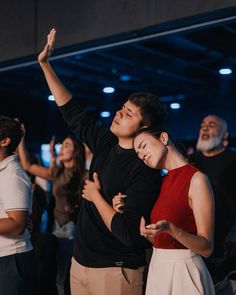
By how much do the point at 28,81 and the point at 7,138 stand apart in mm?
5291

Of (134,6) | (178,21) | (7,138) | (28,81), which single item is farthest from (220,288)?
(28,81)

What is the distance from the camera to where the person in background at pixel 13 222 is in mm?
2268

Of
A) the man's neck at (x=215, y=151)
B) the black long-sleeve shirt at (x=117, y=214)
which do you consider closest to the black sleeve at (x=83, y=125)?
the black long-sleeve shirt at (x=117, y=214)

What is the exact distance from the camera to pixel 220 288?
2.36 metres

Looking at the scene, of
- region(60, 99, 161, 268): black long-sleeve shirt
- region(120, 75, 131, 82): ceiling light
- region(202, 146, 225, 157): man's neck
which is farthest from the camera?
region(120, 75, 131, 82): ceiling light

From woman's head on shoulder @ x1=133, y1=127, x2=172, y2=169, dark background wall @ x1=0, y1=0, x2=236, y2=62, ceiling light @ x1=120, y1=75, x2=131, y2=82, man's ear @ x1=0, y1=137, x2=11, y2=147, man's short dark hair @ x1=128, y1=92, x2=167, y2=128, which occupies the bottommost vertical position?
woman's head on shoulder @ x1=133, y1=127, x2=172, y2=169

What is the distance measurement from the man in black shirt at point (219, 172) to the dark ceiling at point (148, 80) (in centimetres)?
93

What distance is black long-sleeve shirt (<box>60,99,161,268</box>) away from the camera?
2.00m

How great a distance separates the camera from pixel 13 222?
225 cm

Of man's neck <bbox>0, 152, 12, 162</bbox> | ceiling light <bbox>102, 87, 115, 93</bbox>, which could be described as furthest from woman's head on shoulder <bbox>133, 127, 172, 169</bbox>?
ceiling light <bbox>102, 87, 115, 93</bbox>

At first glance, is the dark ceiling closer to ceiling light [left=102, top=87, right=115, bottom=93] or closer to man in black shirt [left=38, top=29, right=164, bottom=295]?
ceiling light [left=102, top=87, right=115, bottom=93]

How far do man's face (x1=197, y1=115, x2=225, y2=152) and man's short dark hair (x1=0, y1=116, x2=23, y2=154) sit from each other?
1708 millimetres

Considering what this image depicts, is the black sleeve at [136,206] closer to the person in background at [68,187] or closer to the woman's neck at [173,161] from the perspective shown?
the woman's neck at [173,161]

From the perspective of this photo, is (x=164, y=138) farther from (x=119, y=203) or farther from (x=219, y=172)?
(x=219, y=172)
